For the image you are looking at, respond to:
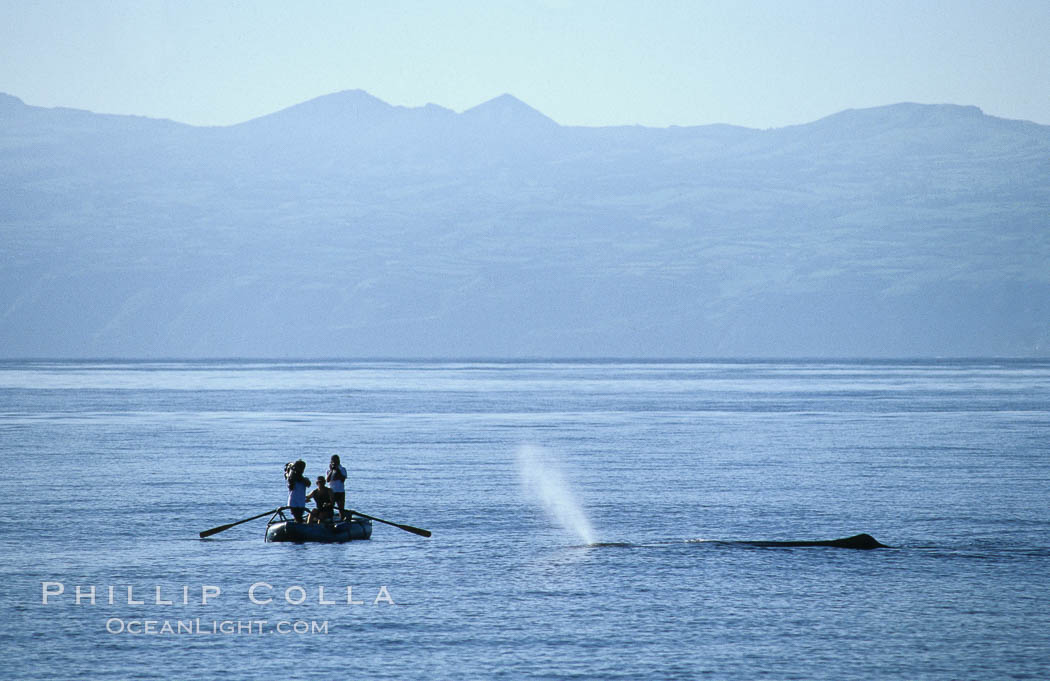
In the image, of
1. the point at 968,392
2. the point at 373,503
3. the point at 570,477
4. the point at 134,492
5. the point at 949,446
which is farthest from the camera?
the point at 968,392

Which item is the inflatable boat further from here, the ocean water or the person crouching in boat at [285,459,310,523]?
the ocean water

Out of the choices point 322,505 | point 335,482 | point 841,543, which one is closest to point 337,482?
point 335,482

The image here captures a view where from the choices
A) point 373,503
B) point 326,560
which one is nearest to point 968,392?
point 373,503

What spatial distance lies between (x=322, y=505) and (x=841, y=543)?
56.6 feet

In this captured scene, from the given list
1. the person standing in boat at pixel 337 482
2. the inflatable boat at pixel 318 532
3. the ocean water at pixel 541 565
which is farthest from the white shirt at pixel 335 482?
the ocean water at pixel 541 565

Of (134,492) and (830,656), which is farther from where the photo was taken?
(134,492)

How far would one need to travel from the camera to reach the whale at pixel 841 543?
155 feet

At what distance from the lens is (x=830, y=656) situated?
32688 mm

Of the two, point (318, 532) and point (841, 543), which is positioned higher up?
point (318, 532)

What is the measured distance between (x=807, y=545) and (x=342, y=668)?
2096cm

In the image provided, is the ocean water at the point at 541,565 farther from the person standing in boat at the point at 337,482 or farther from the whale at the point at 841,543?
the person standing in boat at the point at 337,482

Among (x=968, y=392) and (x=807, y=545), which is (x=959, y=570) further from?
(x=968, y=392)

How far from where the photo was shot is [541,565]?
145ft

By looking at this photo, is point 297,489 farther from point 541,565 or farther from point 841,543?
point 841,543
